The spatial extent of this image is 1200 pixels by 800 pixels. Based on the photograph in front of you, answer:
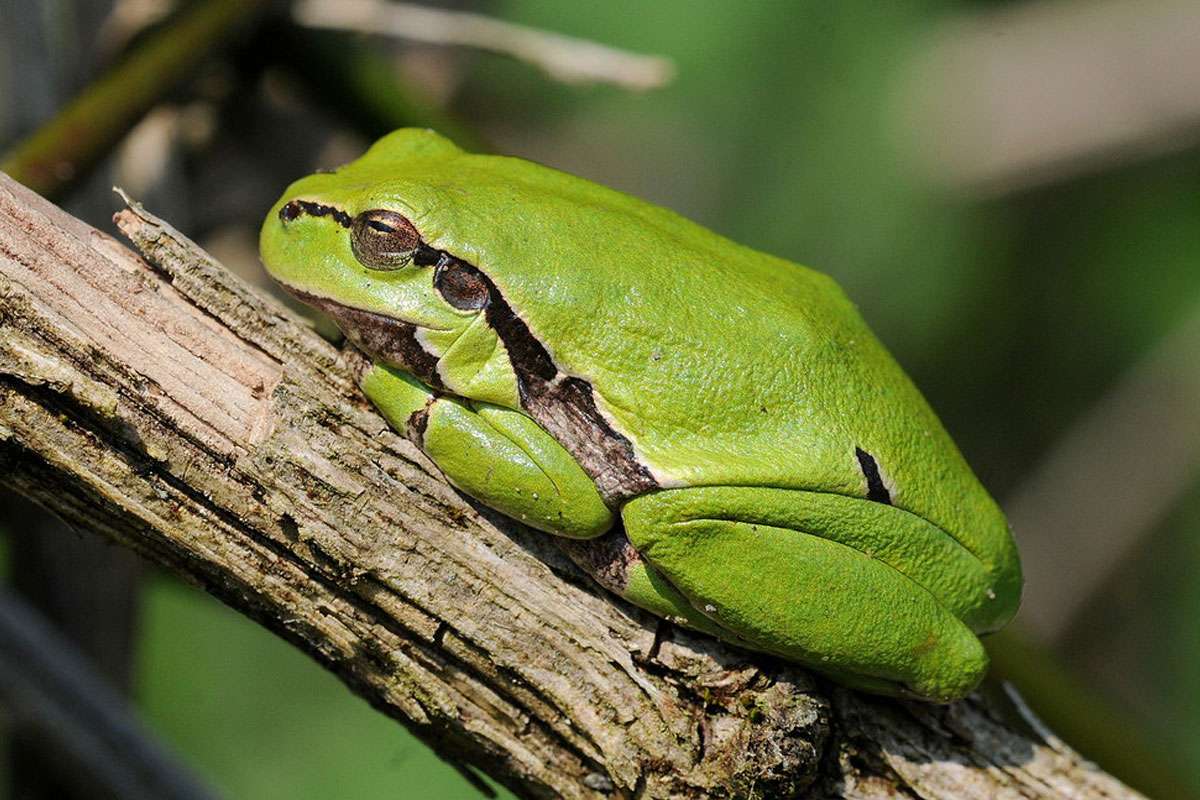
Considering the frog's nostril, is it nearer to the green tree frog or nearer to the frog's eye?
the green tree frog

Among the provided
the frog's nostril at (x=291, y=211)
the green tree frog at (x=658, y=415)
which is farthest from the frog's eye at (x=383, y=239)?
the frog's nostril at (x=291, y=211)

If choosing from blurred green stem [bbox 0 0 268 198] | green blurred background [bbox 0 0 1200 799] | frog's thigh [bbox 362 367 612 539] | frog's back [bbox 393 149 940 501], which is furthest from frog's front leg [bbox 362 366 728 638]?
green blurred background [bbox 0 0 1200 799]

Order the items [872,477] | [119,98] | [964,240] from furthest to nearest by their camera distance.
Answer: [964,240] < [119,98] < [872,477]

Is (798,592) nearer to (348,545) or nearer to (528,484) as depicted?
(528,484)

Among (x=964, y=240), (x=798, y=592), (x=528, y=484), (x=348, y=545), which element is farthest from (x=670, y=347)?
(x=964, y=240)

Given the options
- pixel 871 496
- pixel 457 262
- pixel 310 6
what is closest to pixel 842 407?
pixel 871 496
